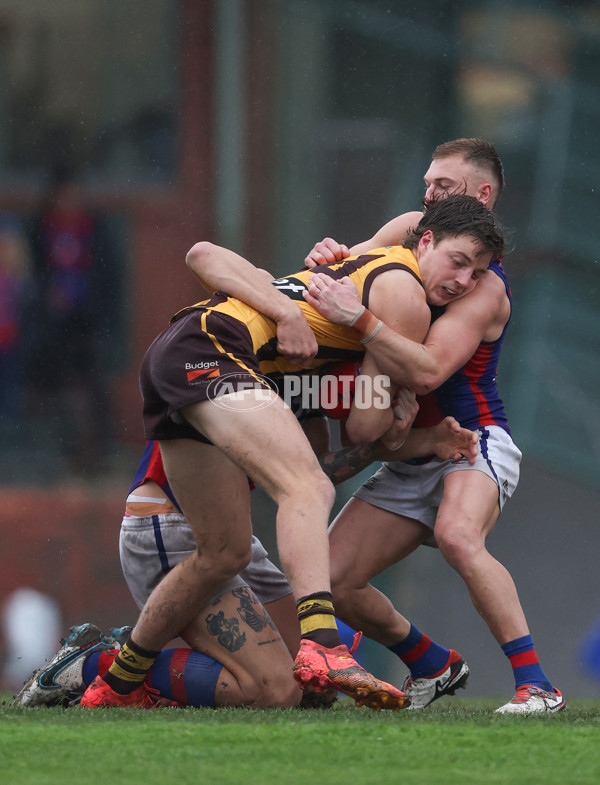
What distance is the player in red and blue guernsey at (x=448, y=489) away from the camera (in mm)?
3387

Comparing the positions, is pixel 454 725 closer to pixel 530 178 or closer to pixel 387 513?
pixel 387 513

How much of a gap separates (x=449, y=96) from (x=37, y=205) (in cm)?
199

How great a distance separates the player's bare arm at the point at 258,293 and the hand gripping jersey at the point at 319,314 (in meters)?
0.03

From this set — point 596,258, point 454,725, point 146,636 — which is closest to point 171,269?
point 596,258

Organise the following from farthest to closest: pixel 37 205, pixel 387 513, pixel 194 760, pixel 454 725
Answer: pixel 37 205, pixel 387 513, pixel 454 725, pixel 194 760

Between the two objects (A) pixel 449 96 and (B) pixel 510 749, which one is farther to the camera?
(A) pixel 449 96

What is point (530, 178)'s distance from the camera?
5672 mm

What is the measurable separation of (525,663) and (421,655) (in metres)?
A: 0.57

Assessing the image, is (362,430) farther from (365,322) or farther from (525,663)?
(525,663)

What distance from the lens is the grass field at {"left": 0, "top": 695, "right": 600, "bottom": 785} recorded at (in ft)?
7.31

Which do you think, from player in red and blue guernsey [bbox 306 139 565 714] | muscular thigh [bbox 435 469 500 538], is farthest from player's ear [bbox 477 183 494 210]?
muscular thigh [bbox 435 469 500 538]

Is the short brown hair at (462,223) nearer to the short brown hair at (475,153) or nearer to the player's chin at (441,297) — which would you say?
the player's chin at (441,297)

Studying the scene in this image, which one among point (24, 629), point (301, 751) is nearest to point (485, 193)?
point (301, 751)

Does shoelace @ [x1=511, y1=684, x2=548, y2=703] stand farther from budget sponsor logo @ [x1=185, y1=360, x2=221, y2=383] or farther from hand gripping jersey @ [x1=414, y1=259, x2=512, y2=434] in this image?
budget sponsor logo @ [x1=185, y1=360, x2=221, y2=383]
